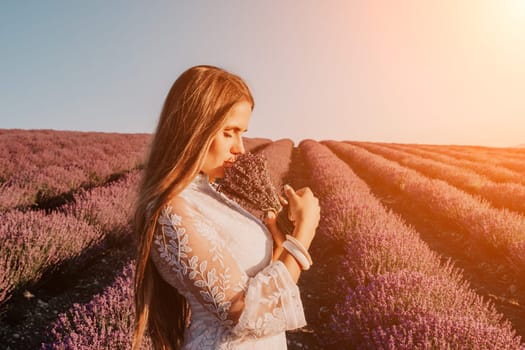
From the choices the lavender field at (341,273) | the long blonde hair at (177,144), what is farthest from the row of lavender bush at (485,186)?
the long blonde hair at (177,144)

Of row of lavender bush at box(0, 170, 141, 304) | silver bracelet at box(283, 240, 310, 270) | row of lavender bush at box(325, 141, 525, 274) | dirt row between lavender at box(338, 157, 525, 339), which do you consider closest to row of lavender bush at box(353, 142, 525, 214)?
row of lavender bush at box(325, 141, 525, 274)

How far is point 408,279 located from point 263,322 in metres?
2.41

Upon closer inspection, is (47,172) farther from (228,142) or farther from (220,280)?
(220,280)

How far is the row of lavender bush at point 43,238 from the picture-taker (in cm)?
362

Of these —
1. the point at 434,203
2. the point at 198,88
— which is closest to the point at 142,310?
the point at 198,88

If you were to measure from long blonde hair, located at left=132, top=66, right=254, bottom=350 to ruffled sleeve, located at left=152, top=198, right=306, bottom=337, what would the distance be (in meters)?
0.05

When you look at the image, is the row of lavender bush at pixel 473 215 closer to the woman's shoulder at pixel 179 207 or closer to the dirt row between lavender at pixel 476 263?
the dirt row between lavender at pixel 476 263

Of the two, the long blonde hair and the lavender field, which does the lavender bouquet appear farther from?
the lavender field

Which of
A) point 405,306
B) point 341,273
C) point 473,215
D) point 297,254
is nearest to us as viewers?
point 297,254

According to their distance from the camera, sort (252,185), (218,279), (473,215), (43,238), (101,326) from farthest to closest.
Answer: (473,215), (43,238), (101,326), (252,185), (218,279)

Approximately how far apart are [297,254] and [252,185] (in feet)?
0.94

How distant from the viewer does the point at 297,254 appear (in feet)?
3.45

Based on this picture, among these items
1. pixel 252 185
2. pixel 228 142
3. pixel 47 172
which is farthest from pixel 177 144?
pixel 47 172

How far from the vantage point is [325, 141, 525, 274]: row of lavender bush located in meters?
5.32
